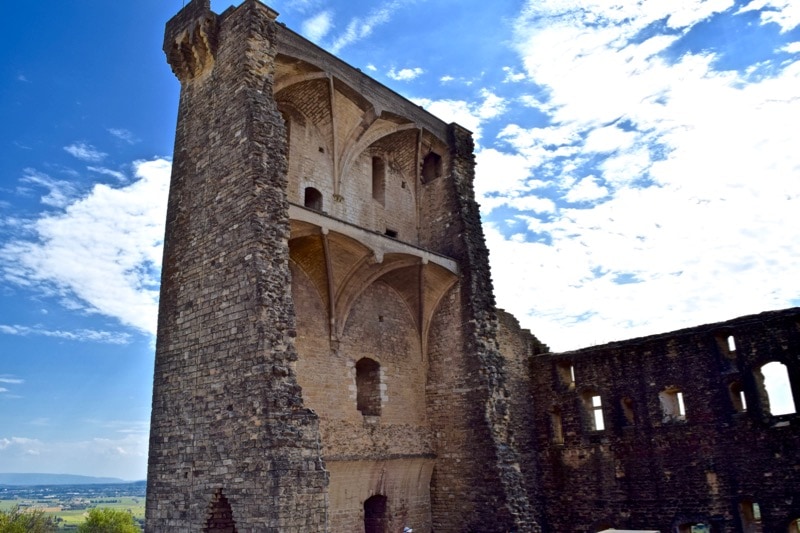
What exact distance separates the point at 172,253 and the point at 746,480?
567 inches

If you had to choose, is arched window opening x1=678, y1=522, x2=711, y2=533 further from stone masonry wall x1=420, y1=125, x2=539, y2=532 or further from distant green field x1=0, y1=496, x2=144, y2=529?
distant green field x1=0, y1=496, x2=144, y2=529

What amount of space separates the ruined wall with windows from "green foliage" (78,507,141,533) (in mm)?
32865

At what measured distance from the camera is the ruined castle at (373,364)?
10.4 meters

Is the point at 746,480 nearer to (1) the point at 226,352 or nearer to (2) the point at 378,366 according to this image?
(2) the point at 378,366

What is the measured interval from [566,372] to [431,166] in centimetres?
771

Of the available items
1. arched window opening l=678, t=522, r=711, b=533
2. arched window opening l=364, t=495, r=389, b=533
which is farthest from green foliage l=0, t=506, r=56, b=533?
arched window opening l=678, t=522, r=711, b=533

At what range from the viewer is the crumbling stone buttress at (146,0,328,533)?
9539 mm

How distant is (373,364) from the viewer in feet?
49.6

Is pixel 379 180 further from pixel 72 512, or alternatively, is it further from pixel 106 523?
pixel 72 512

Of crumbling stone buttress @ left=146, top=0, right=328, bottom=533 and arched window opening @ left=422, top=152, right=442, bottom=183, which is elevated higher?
arched window opening @ left=422, top=152, right=442, bottom=183

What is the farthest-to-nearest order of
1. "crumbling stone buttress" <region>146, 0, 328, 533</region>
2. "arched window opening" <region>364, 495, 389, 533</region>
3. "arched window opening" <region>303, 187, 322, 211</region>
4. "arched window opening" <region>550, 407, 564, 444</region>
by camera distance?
"arched window opening" <region>550, 407, 564, 444</region> < "arched window opening" <region>303, 187, 322, 211</region> < "arched window opening" <region>364, 495, 389, 533</region> < "crumbling stone buttress" <region>146, 0, 328, 533</region>

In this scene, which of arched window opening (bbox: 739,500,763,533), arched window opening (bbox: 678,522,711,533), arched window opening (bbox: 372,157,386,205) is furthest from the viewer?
arched window opening (bbox: 372,157,386,205)

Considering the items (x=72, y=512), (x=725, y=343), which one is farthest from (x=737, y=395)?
(x=72, y=512)

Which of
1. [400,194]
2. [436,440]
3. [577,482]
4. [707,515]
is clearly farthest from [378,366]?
[707,515]
